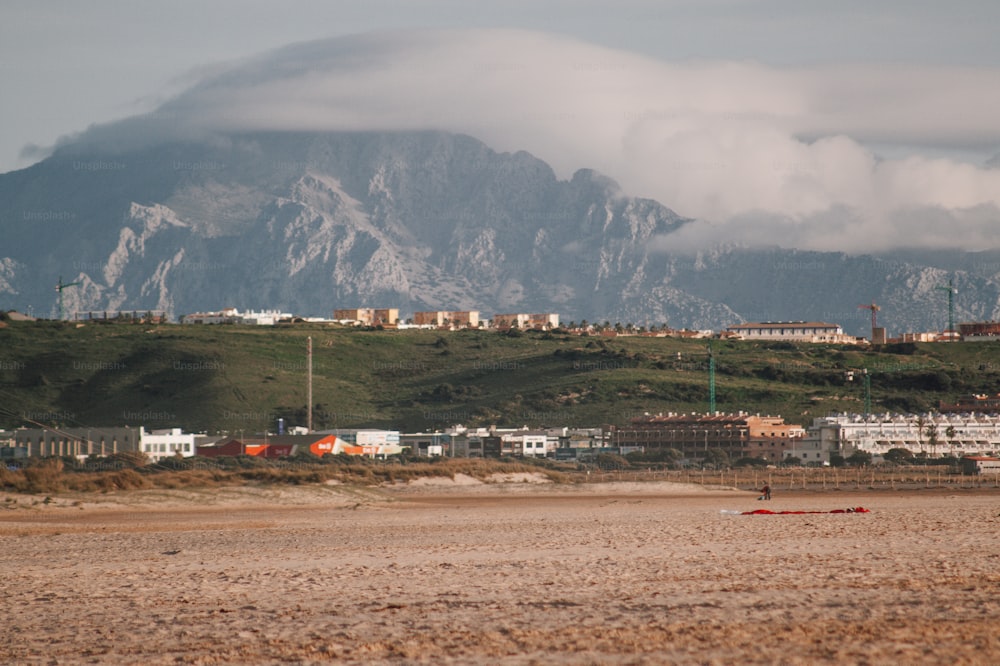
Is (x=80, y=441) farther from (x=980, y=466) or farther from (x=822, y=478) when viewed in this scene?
(x=980, y=466)

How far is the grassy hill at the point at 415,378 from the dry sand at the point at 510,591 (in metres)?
84.9

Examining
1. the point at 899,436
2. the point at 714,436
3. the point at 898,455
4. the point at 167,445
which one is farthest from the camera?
the point at 714,436

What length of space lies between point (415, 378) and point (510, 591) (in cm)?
13185

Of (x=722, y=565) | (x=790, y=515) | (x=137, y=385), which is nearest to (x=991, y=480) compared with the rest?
(x=790, y=515)

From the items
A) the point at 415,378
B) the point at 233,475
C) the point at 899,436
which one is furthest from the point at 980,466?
the point at 415,378

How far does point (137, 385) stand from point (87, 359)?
14193mm

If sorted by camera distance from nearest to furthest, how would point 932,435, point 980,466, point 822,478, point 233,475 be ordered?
1. point 233,475
2. point 822,478
3. point 980,466
4. point 932,435

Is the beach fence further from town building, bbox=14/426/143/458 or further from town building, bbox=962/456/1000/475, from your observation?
town building, bbox=14/426/143/458

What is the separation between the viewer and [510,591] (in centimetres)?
1978

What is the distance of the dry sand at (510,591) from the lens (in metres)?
14.9

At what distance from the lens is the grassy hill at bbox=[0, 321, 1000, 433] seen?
408 ft

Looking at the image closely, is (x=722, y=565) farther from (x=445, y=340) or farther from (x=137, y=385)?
(x=445, y=340)

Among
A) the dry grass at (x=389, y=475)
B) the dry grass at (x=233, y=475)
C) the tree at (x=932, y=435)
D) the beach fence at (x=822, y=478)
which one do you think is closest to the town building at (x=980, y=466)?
the beach fence at (x=822, y=478)

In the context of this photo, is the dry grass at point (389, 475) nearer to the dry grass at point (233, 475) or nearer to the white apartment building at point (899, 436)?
the dry grass at point (233, 475)
